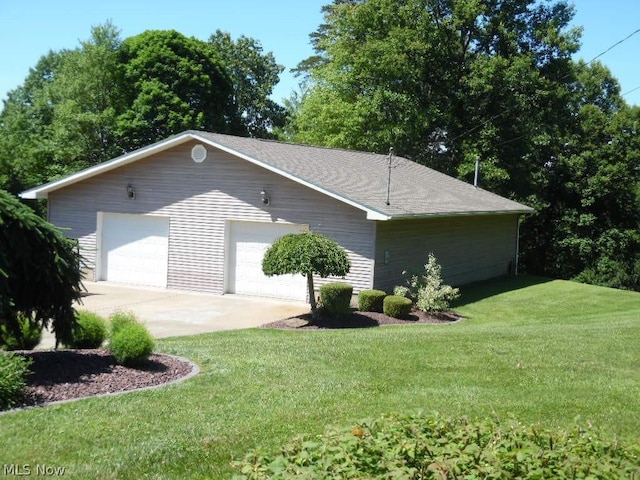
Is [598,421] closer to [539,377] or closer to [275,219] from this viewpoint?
[539,377]

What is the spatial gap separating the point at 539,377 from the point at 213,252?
12699mm

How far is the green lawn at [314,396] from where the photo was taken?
558 centimetres

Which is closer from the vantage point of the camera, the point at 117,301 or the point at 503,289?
the point at 117,301

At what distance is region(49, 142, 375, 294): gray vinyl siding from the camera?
59.6ft

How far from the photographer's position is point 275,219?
1900cm

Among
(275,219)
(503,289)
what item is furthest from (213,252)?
(503,289)

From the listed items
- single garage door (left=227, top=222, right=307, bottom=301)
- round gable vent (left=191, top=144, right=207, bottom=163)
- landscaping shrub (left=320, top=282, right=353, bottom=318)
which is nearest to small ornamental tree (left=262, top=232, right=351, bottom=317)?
landscaping shrub (left=320, top=282, right=353, bottom=318)

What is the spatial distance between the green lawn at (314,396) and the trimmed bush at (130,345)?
792 mm

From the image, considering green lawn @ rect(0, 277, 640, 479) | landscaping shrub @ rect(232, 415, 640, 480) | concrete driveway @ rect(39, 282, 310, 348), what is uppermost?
landscaping shrub @ rect(232, 415, 640, 480)

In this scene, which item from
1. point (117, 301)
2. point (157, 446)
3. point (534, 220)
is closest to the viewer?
point (157, 446)

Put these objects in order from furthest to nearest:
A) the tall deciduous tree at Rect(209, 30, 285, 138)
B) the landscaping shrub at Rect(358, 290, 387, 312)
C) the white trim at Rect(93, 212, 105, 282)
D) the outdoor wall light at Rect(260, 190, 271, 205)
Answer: the tall deciduous tree at Rect(209, 30, 285, 138) < the white trim at Rect(93, 212, 105, 282) < the outdoor wall light at Rect(260, 190, 271, 205) < the landscaping shrub at Rect(358, 290, 387, 312)

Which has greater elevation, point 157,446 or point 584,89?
point 584,89

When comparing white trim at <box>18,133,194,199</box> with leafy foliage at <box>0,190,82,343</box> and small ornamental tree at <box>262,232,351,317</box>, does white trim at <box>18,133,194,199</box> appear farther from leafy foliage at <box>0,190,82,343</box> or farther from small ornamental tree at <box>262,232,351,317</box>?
leafy foliage at <box>0,190,82,343</box>

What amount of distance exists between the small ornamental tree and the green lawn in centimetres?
293
